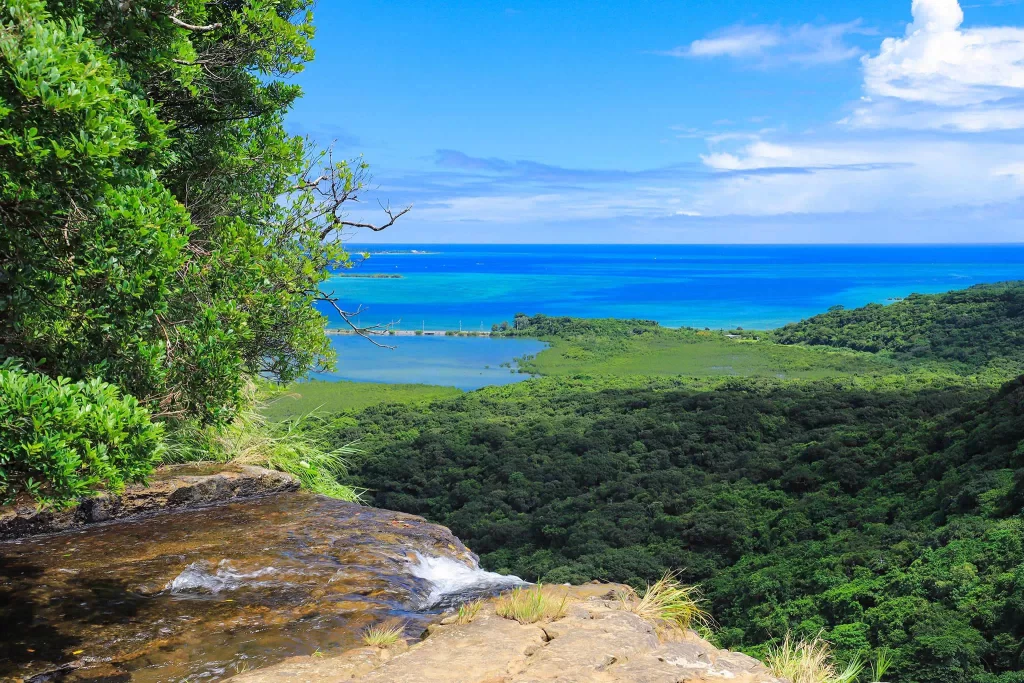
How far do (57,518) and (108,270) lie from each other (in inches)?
122

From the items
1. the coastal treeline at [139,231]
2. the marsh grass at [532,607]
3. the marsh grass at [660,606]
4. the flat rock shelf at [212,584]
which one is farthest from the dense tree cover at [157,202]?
the marsh grass at [660,606]

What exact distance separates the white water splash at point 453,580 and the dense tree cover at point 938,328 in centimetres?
3200

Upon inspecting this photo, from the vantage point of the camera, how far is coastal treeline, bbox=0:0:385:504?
393 centimetres

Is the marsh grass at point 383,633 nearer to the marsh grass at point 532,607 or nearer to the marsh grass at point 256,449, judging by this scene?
the marsh grass at point 532,607

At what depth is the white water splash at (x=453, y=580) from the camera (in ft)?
19.3

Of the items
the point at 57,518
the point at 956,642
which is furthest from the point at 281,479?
the point at 956,642

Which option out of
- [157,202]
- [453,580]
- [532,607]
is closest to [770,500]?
[453,580]

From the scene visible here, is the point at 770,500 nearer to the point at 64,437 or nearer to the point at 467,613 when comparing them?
the point at 467,613

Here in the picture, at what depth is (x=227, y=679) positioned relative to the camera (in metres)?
4.19

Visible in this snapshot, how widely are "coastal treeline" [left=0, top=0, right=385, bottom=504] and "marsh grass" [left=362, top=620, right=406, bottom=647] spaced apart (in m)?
1.72

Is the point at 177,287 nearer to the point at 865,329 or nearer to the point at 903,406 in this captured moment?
the point at 903,406

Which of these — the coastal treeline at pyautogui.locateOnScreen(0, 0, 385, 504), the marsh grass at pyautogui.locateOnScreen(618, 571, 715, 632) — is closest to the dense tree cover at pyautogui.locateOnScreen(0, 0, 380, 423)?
the coastal treeline at pyautogui.locateOnScreen(0, 0, 385, 504)

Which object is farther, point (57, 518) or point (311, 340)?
point (311, 340)

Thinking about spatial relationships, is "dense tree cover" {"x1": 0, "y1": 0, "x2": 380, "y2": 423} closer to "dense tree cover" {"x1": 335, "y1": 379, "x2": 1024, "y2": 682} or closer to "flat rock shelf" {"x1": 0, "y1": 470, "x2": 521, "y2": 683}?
"flat rock shelf" {"x1": 0, "y1": 470, "x2": 521, "y2": 683}
